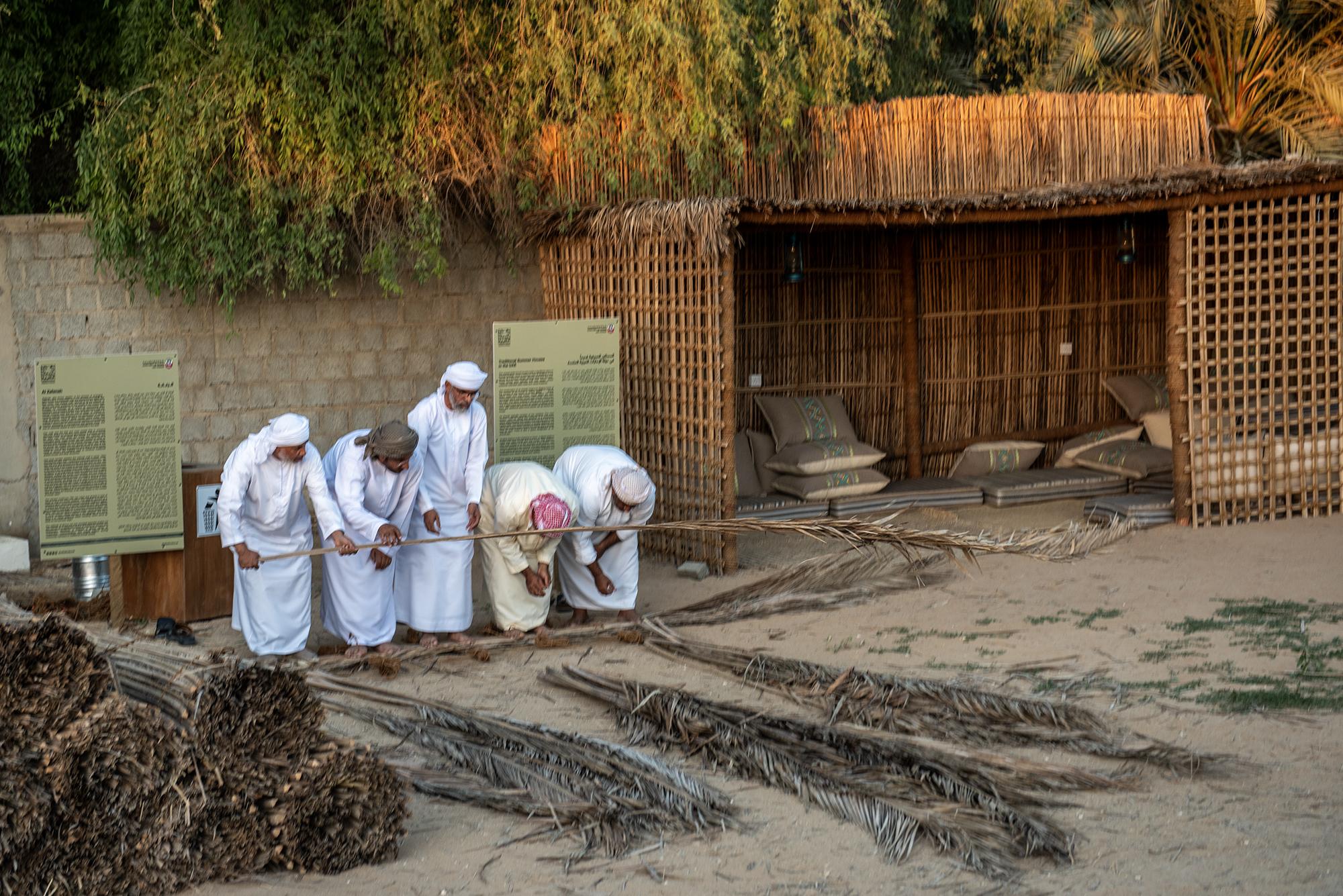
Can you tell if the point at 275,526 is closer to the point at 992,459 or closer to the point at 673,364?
the point at 673,364

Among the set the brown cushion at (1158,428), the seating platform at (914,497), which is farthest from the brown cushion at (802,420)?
the brown cushion at (1158,428)

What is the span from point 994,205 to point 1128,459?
9.19ft

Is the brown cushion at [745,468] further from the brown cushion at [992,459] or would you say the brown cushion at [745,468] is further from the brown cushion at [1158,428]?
the brown cushion at [1158,428]

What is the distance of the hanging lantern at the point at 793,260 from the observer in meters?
10.9

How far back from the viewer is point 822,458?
10797 millimetres

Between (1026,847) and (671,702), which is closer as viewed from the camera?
(1026,847)

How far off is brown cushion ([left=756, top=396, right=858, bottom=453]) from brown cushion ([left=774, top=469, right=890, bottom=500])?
349 mm

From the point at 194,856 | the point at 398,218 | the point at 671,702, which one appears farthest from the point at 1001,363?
the point at 194,856

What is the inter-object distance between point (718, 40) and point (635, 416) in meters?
2.37

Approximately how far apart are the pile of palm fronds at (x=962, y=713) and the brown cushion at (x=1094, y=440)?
5.93 metres

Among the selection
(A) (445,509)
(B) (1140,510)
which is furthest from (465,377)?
(B) (1140,510)

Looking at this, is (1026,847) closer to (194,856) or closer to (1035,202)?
(194,856)

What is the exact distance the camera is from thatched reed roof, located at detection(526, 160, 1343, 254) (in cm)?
914

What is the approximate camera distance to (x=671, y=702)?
602 cm
